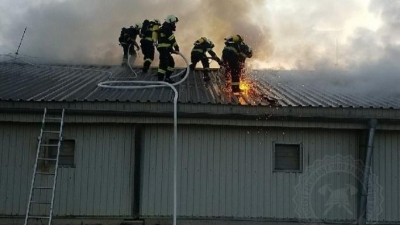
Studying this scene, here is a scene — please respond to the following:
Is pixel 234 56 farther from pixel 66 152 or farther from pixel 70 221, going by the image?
pixel 70 221

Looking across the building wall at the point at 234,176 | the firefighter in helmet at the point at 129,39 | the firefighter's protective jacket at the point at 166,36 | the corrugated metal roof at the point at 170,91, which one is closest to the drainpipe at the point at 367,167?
the building wall at the point at 234,176

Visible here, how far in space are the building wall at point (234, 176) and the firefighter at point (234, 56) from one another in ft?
7.22

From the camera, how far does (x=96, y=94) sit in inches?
424

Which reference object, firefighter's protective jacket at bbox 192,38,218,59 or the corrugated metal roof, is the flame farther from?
firefighter's protective jacket at bbox 192,38,218,59

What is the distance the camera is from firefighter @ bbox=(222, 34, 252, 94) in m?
12.2

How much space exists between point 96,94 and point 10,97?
164cm

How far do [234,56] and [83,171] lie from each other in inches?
180

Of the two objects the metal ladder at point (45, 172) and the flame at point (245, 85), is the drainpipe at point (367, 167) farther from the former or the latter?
the metal ladder at point (45, 172)

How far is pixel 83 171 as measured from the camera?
393 inches

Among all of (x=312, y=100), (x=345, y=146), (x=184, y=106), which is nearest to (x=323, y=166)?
(x=345, y=146)

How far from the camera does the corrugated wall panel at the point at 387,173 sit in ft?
32.9

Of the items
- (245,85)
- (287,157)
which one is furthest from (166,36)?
(287,157)

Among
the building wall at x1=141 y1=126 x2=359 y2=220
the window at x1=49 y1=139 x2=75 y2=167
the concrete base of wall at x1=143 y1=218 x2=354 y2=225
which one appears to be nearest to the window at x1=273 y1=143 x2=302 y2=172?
the building wall at x1=141 y1=126 x2=359 y2=220

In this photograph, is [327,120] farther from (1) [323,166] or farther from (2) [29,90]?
(2) [29,90]
